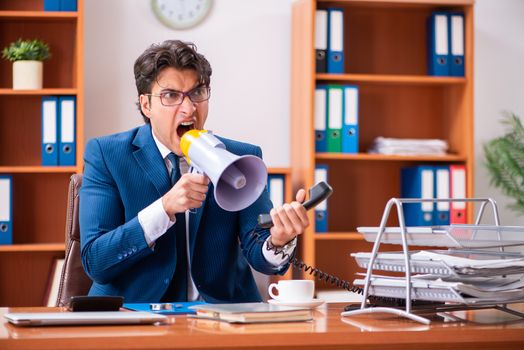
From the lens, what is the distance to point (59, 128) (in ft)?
12.0

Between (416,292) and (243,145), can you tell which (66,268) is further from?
(416,292)

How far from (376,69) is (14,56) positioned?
174 centimetres

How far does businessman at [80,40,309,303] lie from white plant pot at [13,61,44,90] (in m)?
1.56

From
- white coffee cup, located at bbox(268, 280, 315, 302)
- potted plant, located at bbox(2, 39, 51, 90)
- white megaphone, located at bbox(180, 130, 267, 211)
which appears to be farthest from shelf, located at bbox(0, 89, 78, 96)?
white coffee cup, located at bbox(268, 280, 315, 302)

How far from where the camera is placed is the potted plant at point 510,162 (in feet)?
12.8

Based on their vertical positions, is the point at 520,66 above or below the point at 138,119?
above

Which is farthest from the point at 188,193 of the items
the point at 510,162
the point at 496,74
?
the point at 496,74

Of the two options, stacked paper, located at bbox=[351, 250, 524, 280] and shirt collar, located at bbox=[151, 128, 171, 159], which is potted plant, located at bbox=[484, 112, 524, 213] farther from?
stacked paper, located at bbox=[351, 250, 524, 280]

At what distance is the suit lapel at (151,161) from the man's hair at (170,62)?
13 cm

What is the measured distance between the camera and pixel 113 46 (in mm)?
3953

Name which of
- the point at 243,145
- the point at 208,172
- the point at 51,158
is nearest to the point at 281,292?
the point at 208,172

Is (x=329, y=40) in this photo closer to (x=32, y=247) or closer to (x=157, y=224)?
(x=32, y=247)

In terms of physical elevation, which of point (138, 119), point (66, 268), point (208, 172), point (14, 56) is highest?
point (14, 56)

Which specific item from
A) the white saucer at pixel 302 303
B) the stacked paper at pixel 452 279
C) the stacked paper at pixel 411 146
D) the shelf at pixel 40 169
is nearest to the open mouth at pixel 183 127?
the white saucer at pixel 302 303
